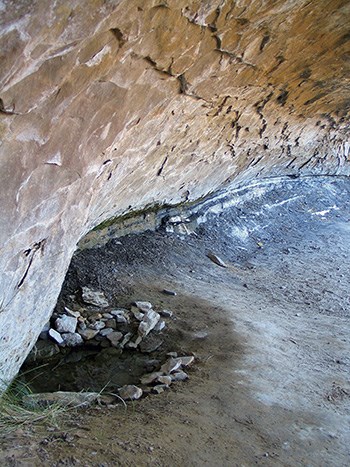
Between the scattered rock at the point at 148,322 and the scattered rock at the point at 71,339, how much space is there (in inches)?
20.5

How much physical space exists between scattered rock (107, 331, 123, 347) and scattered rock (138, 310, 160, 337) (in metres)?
0.18

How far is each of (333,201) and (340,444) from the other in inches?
307

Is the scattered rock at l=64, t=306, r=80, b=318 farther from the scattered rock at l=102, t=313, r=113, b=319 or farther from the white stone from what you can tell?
the white stone

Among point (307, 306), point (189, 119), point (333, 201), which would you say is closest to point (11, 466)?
point (189, 119)

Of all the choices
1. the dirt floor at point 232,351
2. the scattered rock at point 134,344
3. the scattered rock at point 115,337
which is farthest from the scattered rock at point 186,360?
the scattered rock at point 115,337

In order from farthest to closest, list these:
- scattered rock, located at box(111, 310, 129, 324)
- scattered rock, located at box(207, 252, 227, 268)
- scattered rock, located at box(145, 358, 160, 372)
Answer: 1. scattered rock, located at box(207, 252, 227, 268)
2. scattered rock, located at box(111, 310, 129, 324)
3. scattered rock, located at box(145, 358, 160, 372)

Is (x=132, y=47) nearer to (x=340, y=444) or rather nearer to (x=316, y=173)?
(x=340, y=444)

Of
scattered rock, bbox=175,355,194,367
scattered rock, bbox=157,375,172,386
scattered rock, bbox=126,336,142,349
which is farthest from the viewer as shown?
scattered rock, bbox=126,336,142,349

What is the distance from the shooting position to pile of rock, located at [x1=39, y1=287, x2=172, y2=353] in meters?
4.02

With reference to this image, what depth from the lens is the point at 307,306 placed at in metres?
5.07

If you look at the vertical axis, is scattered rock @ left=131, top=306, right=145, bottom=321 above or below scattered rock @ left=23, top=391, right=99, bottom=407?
below

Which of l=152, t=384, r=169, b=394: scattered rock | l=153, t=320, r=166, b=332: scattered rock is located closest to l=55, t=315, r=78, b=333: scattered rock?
l=153, t=320, r=166, b=332: scattered rock

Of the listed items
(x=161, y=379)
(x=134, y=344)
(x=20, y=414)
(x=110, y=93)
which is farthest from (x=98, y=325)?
(x=110, y=93)

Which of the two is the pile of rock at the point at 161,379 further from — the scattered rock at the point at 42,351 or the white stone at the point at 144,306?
the scattered rock at the point at 42,351
